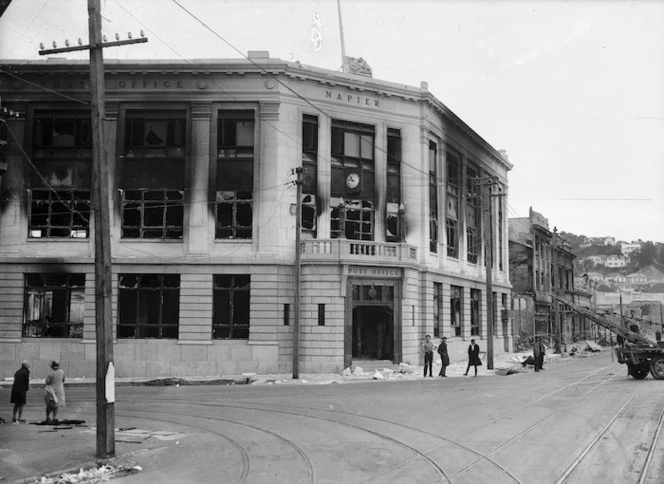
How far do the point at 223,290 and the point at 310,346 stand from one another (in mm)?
4973

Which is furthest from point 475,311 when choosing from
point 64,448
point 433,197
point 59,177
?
point 64,448

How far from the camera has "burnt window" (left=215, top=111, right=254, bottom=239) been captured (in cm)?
3161

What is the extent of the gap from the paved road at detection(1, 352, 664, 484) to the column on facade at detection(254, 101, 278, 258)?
30.3 feet

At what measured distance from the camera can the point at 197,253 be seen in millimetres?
30891

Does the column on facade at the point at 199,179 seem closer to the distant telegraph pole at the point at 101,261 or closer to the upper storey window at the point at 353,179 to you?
the upper storey window at the point at 353,179

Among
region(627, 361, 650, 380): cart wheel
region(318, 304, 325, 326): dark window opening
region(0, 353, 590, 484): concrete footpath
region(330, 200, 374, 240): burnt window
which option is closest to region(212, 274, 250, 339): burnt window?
region(318, 304, 325, 326): dark window opening

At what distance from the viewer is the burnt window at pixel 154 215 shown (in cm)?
3139

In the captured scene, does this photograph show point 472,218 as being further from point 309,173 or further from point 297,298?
point 297,298

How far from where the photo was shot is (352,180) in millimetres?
34094

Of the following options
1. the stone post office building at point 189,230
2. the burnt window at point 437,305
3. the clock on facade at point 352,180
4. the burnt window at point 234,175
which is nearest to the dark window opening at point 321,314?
the stone post office building at point 189,230

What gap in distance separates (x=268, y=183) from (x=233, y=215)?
2.33 metres

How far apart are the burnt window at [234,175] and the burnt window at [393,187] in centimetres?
789

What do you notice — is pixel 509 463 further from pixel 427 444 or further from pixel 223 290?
pixel 223 290

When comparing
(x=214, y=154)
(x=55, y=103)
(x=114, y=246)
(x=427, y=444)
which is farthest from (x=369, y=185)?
(x=427, y=444)
